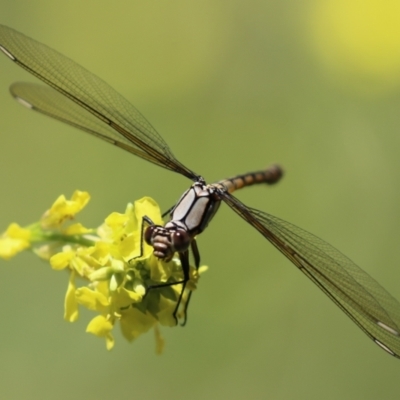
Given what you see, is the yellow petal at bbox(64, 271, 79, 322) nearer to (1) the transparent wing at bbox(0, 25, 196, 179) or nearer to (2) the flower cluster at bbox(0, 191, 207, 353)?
(2) the flower cluster at bbox(0, 191, 207, 353)

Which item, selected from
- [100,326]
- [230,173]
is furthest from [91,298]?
[230,173]

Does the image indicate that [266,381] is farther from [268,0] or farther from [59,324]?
[268,0]

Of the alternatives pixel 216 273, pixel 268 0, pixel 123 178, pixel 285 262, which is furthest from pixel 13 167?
pixel 268 0

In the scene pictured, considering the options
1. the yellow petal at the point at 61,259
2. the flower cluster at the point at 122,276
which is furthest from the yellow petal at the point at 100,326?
the yellow petal at the point at 61,259

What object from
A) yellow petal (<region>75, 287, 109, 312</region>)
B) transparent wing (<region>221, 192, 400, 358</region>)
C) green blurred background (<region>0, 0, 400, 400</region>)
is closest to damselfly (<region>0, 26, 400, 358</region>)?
transparent wing (<region>221, 192, 400, 358</region>)

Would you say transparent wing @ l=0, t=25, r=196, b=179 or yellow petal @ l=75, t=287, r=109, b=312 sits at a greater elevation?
transparent wing @ l=0, t=25, r=196, b=179

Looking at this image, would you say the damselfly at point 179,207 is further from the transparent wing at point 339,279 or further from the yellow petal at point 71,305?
the yellow petal at point 71,305

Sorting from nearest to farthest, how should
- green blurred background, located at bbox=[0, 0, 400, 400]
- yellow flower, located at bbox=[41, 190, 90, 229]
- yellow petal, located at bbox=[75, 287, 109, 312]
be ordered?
yellow petal, located at bbox=[75, 287, 109, 312]
yellow flower, located at bbox=[41, 190, 90, 229]
green blurred background, located at bbox=[0, 0, 400, 400]
